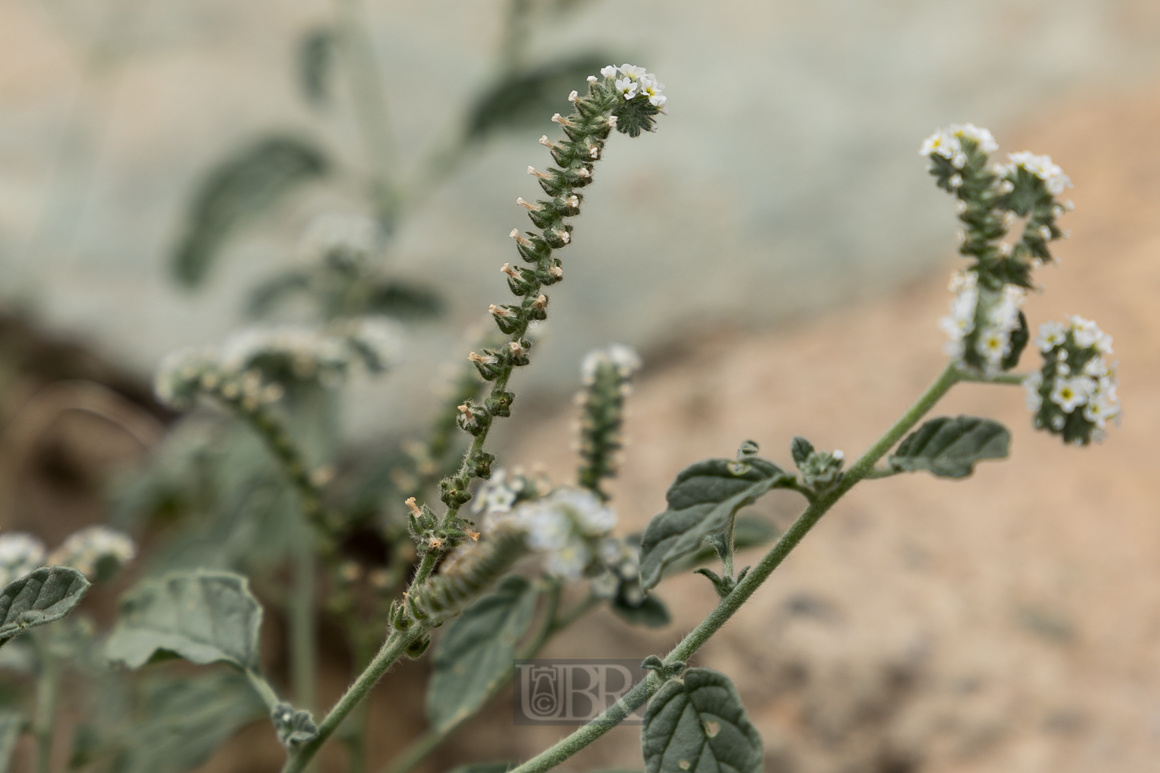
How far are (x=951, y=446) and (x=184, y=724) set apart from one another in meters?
1.01

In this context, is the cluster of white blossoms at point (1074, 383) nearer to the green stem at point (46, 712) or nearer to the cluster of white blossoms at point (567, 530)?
the cluster of white blossoms at point (567, 530)

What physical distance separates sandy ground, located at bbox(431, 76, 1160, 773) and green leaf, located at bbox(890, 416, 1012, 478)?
3.17ft

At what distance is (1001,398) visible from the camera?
2.16 metres

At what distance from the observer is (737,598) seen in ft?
2.45

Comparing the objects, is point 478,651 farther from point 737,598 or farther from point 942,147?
point 942,147

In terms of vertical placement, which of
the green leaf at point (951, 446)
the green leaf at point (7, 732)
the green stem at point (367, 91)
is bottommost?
the green leaf at point (7, 732)

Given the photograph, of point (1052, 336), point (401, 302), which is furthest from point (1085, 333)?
point (401, 302)

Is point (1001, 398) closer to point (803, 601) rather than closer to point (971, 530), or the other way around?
point (971, 530)

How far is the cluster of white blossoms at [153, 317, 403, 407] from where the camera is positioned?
133 cm

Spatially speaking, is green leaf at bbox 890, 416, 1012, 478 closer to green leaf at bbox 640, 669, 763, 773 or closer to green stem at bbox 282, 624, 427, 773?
green leaf at bbox 640, 669, 763, 773

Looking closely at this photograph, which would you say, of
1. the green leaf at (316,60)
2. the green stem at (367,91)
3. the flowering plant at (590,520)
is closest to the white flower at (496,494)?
the flowering plant at (590,520)

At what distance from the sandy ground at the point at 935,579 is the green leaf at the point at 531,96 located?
0.76m

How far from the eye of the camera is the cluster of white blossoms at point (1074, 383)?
30.1 inches

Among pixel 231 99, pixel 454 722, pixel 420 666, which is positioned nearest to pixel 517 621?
pixel 454 722
